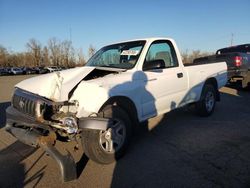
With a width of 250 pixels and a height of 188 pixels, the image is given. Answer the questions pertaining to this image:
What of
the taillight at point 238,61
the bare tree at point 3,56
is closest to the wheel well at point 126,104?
the taillight at point 238,61

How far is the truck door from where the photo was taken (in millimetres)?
4949

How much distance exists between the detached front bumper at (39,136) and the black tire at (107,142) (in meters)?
0.35

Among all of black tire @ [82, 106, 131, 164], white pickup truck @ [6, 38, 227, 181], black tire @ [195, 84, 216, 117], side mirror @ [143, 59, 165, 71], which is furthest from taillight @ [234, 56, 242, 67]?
black tire @ [82, 106, 131, 164]

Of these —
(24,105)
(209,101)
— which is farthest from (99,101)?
(209,101)

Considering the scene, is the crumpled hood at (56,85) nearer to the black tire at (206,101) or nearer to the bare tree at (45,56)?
the black tire at (206,101)

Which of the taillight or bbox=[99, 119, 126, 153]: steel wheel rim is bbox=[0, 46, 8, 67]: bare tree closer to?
the taillight

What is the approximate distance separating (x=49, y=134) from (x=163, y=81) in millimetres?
2461

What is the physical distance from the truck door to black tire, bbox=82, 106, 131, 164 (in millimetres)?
590

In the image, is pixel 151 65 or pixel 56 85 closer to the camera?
pixel 56 85

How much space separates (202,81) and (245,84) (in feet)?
17.1

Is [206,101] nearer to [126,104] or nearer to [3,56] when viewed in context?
[126,104]

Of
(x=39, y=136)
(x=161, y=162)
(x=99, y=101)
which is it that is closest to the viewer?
(x=39, y=136)

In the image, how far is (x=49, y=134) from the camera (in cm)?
390

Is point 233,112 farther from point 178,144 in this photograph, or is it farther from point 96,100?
point 96,100
